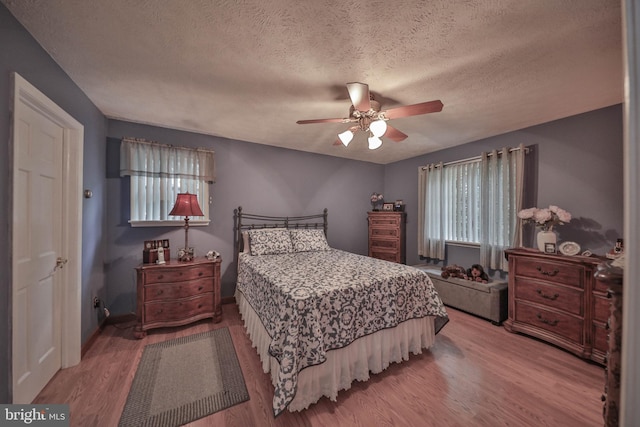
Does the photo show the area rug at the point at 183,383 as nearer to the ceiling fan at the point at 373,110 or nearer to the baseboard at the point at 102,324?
the baseboard at the point at 102,324

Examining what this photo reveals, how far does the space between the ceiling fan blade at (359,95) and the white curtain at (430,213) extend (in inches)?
106

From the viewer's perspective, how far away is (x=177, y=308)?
2.67 m

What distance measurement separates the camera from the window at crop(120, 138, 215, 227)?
2.88 metres

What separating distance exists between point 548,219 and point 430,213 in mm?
1712

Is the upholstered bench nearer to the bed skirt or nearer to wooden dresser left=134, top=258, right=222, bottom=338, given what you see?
the bed skirt

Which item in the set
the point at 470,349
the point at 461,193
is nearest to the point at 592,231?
the point at 461,193

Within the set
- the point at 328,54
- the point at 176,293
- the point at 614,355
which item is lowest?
the point at 176,293

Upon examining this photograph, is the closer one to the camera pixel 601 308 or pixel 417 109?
pixel 417 109

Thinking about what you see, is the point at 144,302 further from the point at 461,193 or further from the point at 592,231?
the point at 592,231

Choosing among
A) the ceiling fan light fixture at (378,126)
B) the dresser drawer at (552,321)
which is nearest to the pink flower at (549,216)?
the dresser drawer at (552,321)

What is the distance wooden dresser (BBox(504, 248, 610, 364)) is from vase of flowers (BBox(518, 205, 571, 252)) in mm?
181

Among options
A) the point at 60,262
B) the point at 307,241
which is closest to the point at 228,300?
the point at 307,241

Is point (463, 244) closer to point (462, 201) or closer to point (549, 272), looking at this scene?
point (462, 201)

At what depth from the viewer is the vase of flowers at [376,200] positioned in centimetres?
493
